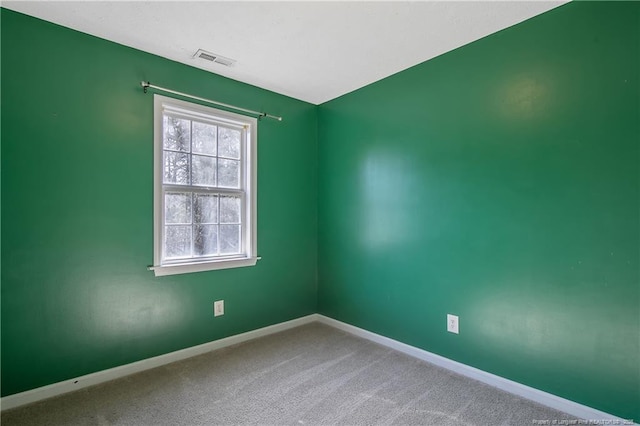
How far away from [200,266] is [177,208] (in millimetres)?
511

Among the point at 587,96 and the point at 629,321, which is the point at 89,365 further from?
the point at 587,96

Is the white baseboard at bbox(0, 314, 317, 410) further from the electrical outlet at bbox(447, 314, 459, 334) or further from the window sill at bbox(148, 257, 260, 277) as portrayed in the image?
the electrical outlet at bbox(447, 314, 459, 334)

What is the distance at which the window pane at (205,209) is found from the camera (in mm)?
2631

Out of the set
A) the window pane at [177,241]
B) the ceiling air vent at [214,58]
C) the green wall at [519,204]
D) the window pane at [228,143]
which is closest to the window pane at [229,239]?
the window pane at [177,241]

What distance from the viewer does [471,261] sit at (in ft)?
7.33

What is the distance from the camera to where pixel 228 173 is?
2840 millimetres

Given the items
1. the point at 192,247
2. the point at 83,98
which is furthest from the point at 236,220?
the point at 83,98

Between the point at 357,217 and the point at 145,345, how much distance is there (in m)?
2.05

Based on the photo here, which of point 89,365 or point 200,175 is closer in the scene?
point 89,365

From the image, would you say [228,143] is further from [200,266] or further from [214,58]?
[200,266]

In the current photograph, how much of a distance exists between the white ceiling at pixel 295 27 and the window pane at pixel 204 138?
1.57 feet

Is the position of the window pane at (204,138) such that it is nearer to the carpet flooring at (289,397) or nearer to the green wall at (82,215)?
the green wall at (82,215)

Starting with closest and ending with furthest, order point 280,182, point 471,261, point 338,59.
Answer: point 471,261
point 338,59
point 280,182

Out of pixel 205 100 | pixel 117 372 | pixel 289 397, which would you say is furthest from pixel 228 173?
pixel 289 397
